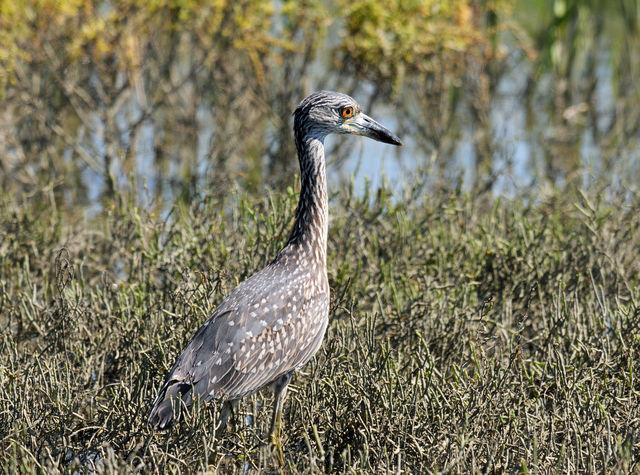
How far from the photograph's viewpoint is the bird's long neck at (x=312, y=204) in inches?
191

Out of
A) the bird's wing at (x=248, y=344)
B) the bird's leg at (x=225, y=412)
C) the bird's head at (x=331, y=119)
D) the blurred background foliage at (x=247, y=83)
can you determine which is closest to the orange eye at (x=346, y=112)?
the bird's head at (x=331, y=119)

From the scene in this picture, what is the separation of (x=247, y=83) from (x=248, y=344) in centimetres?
551

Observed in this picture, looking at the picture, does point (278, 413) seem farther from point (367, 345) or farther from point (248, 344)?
point (367, 345)

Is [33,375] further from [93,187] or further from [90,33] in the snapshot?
[93,187]

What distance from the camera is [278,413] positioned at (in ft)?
15.0

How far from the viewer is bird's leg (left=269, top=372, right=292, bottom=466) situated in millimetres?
4527

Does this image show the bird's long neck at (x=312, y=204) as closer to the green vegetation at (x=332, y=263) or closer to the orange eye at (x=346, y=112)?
the orange eye at (x=346, y=112)

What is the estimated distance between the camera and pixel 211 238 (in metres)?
6.00

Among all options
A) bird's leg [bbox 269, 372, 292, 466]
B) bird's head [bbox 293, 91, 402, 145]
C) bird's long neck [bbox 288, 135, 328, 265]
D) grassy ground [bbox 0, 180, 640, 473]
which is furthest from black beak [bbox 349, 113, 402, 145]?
bird's leg [bbox 269, 372, 292, 466]

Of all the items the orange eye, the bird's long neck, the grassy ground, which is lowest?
the grassy ground

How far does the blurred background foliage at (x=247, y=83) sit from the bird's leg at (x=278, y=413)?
9.50 feet

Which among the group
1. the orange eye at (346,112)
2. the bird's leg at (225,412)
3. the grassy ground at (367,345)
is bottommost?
the bird's leg at (225,412)

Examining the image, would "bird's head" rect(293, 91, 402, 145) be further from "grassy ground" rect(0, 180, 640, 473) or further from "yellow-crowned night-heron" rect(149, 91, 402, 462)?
"grassy ground" rect(0, 180, 640, 473)

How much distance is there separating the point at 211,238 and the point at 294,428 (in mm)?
1636
